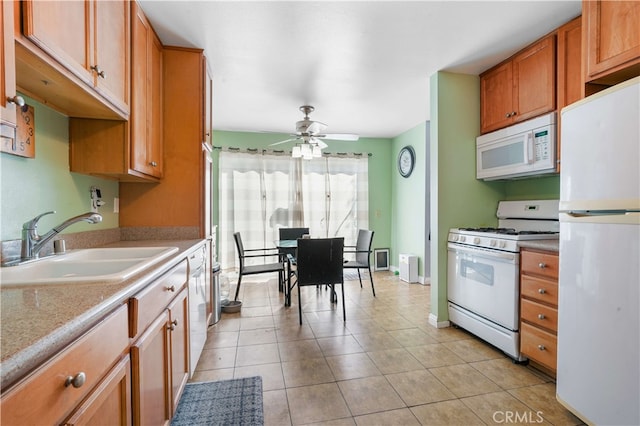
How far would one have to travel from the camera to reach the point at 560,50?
2.07 metres

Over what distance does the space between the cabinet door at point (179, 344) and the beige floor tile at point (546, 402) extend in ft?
6.30

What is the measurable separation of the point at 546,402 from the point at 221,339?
230 centimetres

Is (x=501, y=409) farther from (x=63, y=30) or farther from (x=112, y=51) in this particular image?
(x=112, y=51)

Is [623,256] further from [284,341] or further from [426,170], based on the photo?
[426,170]

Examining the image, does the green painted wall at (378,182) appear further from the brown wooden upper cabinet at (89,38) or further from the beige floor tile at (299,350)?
the brown wooden upper cabinet at (89,38)

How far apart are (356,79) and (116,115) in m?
2.10

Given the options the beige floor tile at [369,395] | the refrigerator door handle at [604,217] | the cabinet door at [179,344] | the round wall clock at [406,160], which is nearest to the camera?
the refrigerator door handle at [604,217]

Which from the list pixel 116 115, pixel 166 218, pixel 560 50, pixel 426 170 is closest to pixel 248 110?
pixel 166 218

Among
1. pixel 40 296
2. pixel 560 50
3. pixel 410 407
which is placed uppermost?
pixel 560 50

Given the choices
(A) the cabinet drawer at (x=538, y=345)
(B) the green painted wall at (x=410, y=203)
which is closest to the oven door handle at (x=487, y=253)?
(A) the cabinet drawer at (x=538, y=345)

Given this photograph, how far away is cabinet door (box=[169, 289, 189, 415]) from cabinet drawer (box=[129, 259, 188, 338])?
8 centimetres

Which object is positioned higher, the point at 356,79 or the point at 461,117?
the point at 356,79

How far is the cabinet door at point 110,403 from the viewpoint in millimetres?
694

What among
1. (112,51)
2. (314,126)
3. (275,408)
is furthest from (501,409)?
(314,126)
